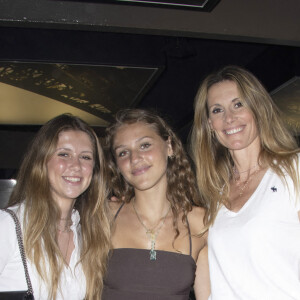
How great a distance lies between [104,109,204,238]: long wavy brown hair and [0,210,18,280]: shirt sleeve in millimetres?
877

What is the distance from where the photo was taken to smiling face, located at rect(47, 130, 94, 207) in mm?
2158

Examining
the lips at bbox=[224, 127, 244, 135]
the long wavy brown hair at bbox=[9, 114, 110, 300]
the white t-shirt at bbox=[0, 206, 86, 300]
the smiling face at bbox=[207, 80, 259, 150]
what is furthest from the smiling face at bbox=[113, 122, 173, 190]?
the white t-shirt at bbox=[0, 206, 86, 300]

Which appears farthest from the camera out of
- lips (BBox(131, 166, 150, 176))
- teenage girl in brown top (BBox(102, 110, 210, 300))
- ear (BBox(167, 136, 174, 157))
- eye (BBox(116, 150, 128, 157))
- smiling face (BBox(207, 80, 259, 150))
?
ear (BBox(167, 136, 174, 157))

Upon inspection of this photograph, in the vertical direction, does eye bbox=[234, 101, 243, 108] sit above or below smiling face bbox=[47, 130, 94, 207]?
above

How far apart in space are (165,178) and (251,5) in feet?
6.49

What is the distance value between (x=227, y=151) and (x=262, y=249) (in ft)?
2.52

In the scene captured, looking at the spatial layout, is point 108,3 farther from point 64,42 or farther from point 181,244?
point 181,244

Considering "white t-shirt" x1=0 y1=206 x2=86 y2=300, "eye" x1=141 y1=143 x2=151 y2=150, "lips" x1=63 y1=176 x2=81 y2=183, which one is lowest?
"white t-shirt" x1=0 y1=206 x2=86 y2=300

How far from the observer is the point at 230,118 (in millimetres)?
2125

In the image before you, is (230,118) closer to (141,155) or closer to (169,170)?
(141,155)

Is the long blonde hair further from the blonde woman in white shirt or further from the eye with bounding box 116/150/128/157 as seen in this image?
the eye with bounding box 116/150/128/157

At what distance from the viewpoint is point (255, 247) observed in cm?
183

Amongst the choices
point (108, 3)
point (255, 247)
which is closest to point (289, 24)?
point (108, 3)

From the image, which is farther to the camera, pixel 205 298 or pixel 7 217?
pixel 205 298
